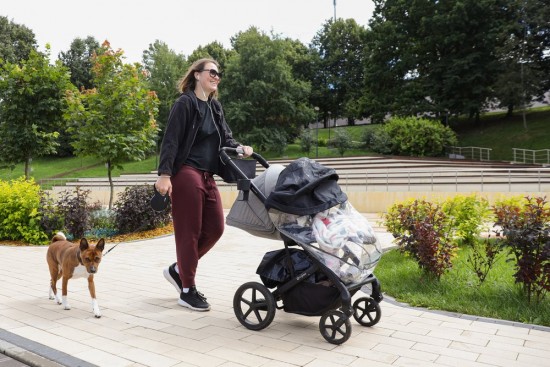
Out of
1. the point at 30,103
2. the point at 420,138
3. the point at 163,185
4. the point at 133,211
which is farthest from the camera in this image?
the point at 420,138

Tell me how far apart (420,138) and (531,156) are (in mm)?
6861

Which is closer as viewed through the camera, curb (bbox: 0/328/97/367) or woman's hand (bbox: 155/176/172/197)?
curb (bbox: 0/328/97/367)

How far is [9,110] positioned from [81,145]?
9.93 feet

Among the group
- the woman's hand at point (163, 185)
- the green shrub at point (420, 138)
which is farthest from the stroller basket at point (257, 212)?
the green shrub at point (420, 138)

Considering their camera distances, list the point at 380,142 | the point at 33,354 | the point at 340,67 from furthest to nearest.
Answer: the point at 340,67 < the point at 380,142 < the point at 33,354

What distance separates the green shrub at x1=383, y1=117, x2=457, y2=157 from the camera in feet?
98.6

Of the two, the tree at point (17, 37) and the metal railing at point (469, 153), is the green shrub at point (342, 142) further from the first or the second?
the tree at point (17, 37)

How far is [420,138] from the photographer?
2998 centimetres

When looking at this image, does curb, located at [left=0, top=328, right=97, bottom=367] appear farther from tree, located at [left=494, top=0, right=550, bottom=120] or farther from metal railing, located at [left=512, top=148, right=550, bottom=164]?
tree, located at [left=494, top=0, right=550, bottom=120]

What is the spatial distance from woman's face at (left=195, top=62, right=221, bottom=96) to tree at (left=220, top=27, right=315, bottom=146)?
31.2 m

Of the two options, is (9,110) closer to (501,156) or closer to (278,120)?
(278,120)

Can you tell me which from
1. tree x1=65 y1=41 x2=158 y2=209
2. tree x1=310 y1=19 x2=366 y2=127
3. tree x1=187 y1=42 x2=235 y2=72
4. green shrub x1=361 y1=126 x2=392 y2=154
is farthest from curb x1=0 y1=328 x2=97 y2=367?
tree x1=187 y1=42 x2=235 y2=72

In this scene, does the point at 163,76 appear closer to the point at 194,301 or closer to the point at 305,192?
the point at 194,301

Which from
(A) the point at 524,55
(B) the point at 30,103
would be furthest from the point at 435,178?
(A) the point at 524,55
